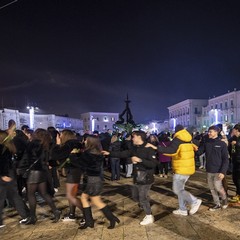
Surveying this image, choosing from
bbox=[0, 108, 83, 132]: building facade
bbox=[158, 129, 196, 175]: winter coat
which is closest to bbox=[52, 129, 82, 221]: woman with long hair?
bbox=[158, 129, 196, 175]: winter coat

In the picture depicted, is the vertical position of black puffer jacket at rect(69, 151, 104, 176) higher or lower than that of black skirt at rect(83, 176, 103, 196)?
higher

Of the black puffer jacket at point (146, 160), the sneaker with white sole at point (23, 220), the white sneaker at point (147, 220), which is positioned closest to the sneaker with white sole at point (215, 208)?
the white sneaker at point (147, 220)

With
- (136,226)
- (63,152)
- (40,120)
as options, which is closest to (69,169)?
(63,152)

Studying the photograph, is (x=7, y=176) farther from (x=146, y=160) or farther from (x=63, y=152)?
(x=146, y=160)

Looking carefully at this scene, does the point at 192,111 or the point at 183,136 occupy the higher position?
the point at 192,111

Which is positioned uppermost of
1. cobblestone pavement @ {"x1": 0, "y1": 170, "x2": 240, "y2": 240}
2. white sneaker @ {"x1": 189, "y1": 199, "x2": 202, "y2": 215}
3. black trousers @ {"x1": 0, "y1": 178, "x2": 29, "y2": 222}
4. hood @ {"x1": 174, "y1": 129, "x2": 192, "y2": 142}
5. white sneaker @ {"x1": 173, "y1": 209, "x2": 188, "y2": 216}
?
hood @ {"x1": 174, "y1": 129, "x2": 192, "y2": 142}

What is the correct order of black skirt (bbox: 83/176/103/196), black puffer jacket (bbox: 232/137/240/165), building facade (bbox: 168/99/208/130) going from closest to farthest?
black skirt (bbox: 83/176/103/196), black puffer jacket (bbox: 232/137/240/165), building facade (bbox: 168/99/208/130)

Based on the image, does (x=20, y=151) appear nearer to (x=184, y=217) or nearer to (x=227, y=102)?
(x=184, y=217)

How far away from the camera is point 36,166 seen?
18.9 feet

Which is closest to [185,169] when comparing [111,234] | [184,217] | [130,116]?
[184,217]

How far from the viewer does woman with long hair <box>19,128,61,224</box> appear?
575 cm

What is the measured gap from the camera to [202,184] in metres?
9.78

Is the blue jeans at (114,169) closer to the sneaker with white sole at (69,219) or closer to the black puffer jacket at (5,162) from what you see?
the sneaker with white sole at (69,219)

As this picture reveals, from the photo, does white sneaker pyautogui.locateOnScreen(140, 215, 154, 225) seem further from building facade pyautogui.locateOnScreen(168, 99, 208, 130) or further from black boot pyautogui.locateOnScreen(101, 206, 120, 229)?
building facade pyautogui.locateOnScreen(168, 99, 208, 130)
